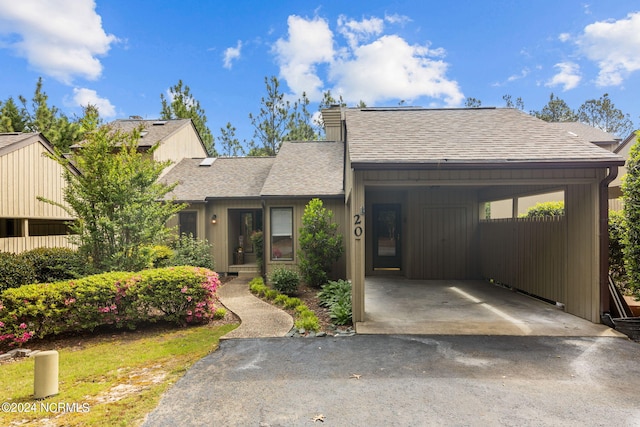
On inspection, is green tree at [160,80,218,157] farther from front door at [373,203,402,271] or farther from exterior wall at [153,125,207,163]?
front door at [373,203,402,271]

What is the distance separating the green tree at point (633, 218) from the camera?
4.91 metres

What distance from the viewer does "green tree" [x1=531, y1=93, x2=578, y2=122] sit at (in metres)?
31.4

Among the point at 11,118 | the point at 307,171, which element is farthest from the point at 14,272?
the point at 11,118

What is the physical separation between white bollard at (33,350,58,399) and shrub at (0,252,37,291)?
12.0 feet

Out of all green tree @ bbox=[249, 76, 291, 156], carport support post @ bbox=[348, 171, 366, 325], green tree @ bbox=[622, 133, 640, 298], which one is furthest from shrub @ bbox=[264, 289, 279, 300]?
green tree @ bbox=[249, 76, 291, 156]

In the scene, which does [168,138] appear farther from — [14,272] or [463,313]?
[463,313]

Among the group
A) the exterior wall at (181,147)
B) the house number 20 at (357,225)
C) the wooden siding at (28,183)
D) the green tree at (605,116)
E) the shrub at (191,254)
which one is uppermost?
the green tree at (605,116)

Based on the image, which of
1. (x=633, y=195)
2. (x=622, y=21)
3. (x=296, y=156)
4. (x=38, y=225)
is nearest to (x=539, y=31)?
(x=622, y=21)

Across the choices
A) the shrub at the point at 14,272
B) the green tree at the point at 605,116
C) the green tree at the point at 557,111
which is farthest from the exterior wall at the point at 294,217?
the green tree at the point at 605,116

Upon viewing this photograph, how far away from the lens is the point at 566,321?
552cm

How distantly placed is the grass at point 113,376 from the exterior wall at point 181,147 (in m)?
9.74

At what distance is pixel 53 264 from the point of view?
A: 748 centimetres

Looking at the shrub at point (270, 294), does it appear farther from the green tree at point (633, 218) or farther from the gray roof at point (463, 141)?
the green tree at point (633, 218)

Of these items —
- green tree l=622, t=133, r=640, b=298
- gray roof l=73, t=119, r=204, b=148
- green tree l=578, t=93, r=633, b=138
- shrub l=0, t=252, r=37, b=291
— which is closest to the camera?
green tree l=622, t=133, r=640, b=298
